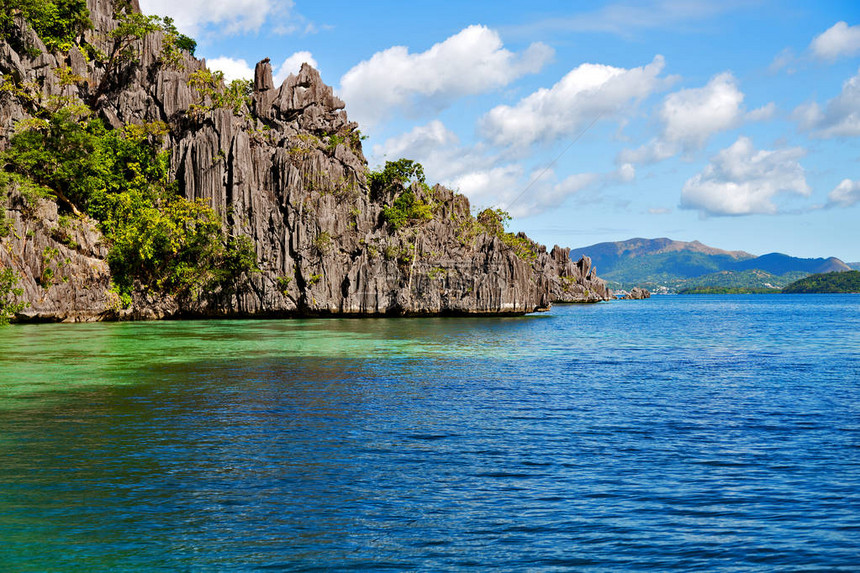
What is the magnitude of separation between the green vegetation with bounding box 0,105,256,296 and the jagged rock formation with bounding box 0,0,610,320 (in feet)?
6.52

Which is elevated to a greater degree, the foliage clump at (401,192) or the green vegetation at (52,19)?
the green vegetation at (52,19)

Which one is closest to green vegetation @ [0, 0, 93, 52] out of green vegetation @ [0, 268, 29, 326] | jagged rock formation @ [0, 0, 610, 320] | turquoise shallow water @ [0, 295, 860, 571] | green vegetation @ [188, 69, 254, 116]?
jagged rock formation @ [0, 0, 610, 320]

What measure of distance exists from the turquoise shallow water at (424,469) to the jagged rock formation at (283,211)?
1895 inches

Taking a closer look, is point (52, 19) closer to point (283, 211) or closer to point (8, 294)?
point (283, 211)

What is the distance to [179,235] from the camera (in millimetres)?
76562

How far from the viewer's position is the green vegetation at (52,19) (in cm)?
7675

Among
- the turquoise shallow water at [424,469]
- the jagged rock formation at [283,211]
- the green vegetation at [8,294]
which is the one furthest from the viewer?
the jagged rock formation at [283,211]

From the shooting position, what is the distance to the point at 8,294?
6269 cm

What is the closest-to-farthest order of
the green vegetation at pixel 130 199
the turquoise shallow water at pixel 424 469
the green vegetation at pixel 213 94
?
the turquoise shallow water at pixel 424 469
the green vegetation at pixel 130 199
the green vegetation at pixel 213 94

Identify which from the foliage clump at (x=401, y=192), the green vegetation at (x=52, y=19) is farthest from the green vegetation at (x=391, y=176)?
the green vegetation at (x=52, y=19)

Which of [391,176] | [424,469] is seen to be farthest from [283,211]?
[424,469]

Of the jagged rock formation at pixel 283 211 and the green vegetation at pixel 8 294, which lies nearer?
the green vegetation at pixel 8 294

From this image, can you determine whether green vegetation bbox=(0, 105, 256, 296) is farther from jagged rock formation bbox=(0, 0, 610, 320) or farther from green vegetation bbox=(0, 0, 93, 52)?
green vegetation bbox=(0, 0, 93, 52)

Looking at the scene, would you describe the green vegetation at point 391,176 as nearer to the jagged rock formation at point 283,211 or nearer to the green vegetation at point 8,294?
the jagged rock formation at point 283,211
